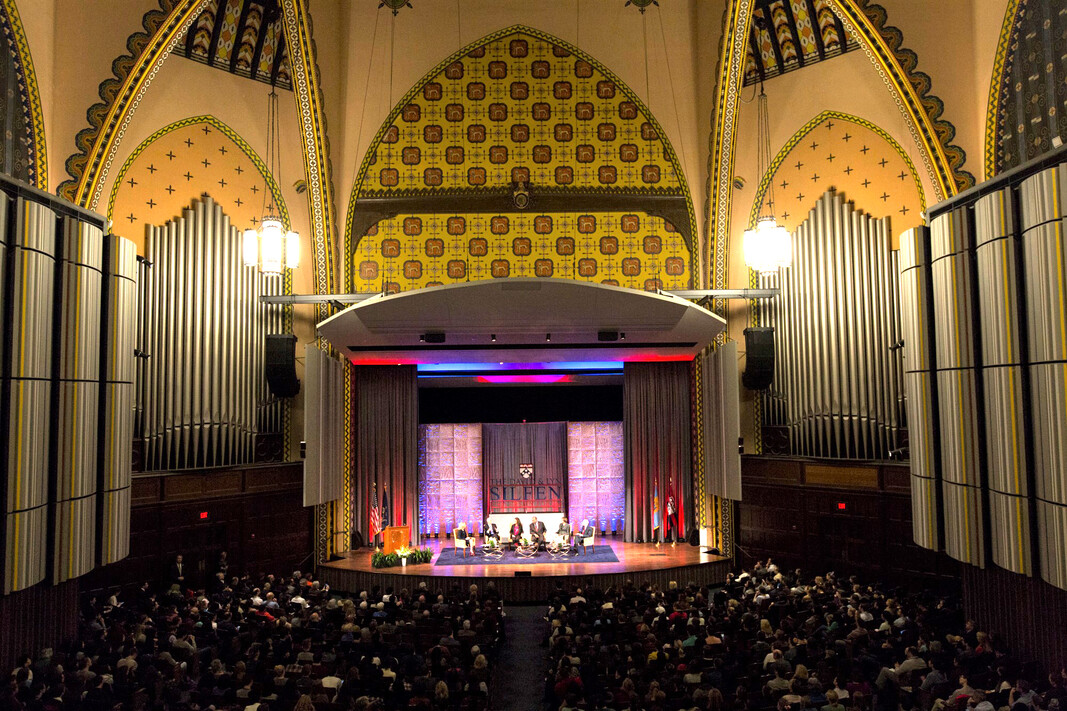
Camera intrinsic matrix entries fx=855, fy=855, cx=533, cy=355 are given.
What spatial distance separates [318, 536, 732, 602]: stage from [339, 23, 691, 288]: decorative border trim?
6184 mm

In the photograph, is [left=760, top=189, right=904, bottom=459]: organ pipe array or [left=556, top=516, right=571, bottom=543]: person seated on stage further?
[left=556, top=516, right=571, bottom=543]: person seated on stage

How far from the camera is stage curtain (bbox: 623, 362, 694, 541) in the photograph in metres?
19.2

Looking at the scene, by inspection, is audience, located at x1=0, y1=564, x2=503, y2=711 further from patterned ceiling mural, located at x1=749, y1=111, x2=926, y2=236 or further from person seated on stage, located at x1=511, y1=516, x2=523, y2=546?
patterned ceiling mural, located at x1=749, y1=111, x2=926, y2=236

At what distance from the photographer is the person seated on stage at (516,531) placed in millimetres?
18453

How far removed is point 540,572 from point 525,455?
4985mm

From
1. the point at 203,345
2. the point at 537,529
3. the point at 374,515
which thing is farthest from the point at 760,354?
the point at 203,345

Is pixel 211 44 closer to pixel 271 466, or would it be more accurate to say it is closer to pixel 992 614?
pixel 271 466

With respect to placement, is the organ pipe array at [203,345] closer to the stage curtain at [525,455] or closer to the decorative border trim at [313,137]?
the decorative border trim at [313,137]

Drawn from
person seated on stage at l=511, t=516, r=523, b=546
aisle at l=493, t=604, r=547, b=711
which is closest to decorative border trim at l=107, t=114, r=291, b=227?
person seated on stage at l=511, t=516, r=523, b=546

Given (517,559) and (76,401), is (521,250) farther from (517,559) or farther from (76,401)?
(76,401)

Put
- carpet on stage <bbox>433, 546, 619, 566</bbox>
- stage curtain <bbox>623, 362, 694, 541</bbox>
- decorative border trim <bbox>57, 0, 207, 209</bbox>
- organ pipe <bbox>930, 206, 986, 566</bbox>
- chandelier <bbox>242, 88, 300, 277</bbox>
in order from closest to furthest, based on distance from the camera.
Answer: organ pipe <bbox>930, 206, 986, 566</bbox> < decorative border trim <bbox>57, 0, 207, 209</bbox> < chandelier <bbox>242, 88, 300, 277</bbox> < carpet on stage <bbox>433, 546, 619, 566</bbox> < stage curtain <bbox>623, 362, 694, 541</bbox>

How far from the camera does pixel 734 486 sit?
55.1 feet

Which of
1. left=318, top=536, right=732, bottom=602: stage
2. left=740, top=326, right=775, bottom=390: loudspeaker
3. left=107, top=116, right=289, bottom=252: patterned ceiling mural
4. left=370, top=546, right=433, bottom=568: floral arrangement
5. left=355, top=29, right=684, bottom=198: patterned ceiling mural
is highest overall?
left=355, top=29, right=684, bottom=198: patterned ceiling mural

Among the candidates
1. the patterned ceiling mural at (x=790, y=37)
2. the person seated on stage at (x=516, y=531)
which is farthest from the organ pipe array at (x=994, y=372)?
the person seated on stage at (x=516, y=531)
